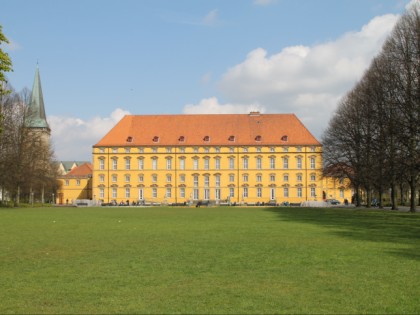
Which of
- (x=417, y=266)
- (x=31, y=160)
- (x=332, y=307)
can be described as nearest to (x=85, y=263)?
(x=332, y=307)

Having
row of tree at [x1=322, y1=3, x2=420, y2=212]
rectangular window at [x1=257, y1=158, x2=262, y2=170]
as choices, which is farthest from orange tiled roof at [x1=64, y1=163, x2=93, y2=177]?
row of tree at [x1=322, y1=3, x2=420, y2=212]

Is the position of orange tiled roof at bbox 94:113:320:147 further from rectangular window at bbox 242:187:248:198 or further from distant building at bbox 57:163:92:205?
distant building at bbox 57:163:92:205

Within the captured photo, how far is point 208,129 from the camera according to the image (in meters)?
97.2

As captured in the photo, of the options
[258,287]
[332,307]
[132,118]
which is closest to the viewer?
[332,307]

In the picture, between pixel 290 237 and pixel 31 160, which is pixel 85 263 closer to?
pixel 290 237

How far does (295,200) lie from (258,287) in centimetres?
8420

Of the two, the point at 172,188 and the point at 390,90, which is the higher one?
the point at 390,90

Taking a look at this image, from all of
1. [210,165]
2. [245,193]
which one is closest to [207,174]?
A: [210,165]

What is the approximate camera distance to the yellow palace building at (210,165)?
308 feet

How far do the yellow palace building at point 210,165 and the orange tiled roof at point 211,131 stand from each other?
7.6 inches

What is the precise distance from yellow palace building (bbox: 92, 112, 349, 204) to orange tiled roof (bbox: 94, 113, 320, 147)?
7.6 inches

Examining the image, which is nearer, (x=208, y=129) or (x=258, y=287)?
(x=258, y=287)

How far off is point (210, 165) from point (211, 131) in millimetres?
6747

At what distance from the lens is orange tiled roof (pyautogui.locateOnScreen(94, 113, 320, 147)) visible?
94.9 meters
